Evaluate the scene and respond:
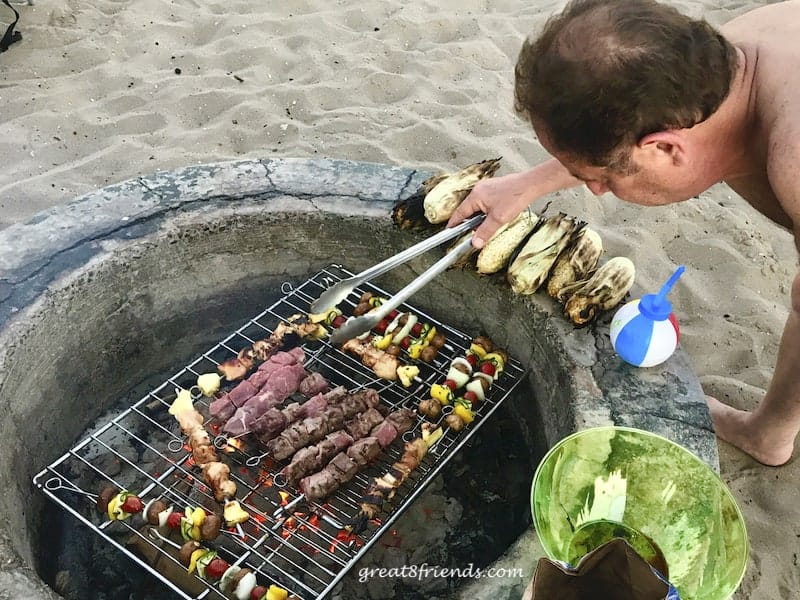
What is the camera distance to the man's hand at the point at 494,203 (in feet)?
9.02

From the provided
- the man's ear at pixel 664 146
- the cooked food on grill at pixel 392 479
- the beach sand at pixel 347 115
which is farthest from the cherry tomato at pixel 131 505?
the beach sand at pixel 347 115

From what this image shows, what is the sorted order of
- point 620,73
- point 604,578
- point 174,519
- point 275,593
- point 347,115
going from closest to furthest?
point 604,578 → point 620,73 → point 275,593 → point 174,519 → point 347,115

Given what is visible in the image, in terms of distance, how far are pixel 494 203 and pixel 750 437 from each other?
1.66 metres

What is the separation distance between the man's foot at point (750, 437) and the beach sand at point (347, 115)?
64mm

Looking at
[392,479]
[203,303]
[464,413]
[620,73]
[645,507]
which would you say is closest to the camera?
[620,73]

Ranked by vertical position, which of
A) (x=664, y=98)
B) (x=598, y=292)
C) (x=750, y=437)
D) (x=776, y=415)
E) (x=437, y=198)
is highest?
(x=664, y=98)

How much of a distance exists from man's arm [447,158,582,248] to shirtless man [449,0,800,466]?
39cm

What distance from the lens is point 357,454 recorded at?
2738 mm

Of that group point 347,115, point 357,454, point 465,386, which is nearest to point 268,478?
point 357,454

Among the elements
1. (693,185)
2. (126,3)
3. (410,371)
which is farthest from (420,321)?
(126,3)

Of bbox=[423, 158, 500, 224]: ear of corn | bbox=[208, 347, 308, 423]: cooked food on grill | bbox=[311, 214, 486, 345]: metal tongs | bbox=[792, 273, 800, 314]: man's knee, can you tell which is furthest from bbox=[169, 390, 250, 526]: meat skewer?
bbox=[792, 273, 800, 314]: man's knee

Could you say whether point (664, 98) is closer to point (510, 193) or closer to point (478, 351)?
point (510, 193)

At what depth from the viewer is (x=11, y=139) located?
476 cm

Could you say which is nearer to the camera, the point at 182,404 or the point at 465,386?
the point at 182,404
